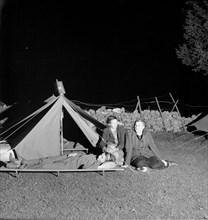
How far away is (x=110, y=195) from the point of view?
6.56m

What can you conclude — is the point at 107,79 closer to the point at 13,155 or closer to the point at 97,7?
the point at 97,7

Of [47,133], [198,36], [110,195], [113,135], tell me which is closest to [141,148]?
[113,135]

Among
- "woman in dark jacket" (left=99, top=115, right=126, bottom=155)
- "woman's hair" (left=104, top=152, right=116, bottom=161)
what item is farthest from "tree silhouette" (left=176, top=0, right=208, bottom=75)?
"woman's hair" (left=104, top=152, right=116, bottom=161)

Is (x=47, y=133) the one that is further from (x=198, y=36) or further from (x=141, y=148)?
(x=198, y=36)

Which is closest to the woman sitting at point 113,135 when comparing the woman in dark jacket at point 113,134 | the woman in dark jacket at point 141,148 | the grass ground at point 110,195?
the woman in dark jacket at point 113,134

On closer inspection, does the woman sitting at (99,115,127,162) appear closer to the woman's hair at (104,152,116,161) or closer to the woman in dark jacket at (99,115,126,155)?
the woman in dark jacket at (99,115,126,155)

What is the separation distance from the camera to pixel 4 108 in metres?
16.3

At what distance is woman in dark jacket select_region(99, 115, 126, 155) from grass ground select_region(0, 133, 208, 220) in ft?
2.62

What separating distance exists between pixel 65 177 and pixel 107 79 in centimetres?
1499

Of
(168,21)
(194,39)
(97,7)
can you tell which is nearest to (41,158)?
(194,39)

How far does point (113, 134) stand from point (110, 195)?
6.93 feet

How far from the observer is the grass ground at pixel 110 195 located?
576 cm

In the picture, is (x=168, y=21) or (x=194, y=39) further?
Answer: (x=168, y=21)

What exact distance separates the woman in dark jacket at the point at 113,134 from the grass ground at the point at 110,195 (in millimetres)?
798
